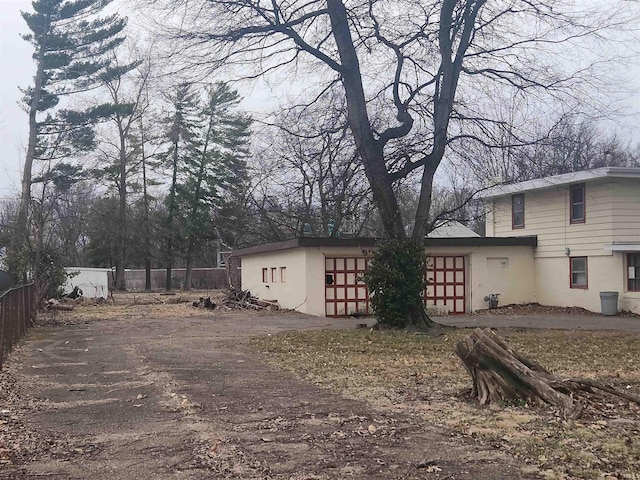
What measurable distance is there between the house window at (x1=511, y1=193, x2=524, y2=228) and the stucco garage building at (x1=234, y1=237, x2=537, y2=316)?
1510 mm

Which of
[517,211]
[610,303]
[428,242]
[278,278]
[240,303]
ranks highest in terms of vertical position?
[517,211]

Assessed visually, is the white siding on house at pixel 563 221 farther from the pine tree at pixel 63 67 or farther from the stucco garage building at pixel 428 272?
the pine tree at pixel 63 67

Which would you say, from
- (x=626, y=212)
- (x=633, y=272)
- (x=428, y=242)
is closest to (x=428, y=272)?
(x=428, y=242)

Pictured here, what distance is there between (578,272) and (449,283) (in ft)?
15.2

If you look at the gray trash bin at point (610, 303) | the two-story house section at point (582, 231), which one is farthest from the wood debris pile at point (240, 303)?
the gray trash bin at point (610, 303)

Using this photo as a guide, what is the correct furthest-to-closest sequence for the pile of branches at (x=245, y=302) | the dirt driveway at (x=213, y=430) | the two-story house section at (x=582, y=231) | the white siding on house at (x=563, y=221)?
1. the pile of branches at (x=245, y=302)
2. the white siding on house at (x=563, y=221)
3. the two-story house section at (x=582, y=231)
4. the dirt driveway at (x=213, y=430)

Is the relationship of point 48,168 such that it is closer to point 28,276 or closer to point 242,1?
point 28,276

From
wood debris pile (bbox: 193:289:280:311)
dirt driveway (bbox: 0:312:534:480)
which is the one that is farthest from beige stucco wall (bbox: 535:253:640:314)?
dirt driveway (bbox: 0:312:534:480)

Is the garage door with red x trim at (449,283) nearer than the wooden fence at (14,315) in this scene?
No

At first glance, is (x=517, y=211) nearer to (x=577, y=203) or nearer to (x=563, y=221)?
(x=563, y=221)

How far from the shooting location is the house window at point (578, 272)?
2530 cm

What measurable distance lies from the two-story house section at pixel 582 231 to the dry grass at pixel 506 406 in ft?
23.0

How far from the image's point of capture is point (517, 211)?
94.5 ft

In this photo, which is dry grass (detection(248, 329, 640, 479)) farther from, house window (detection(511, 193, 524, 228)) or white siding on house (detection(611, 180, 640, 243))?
house window (detection(511, 193, 524, 228))
